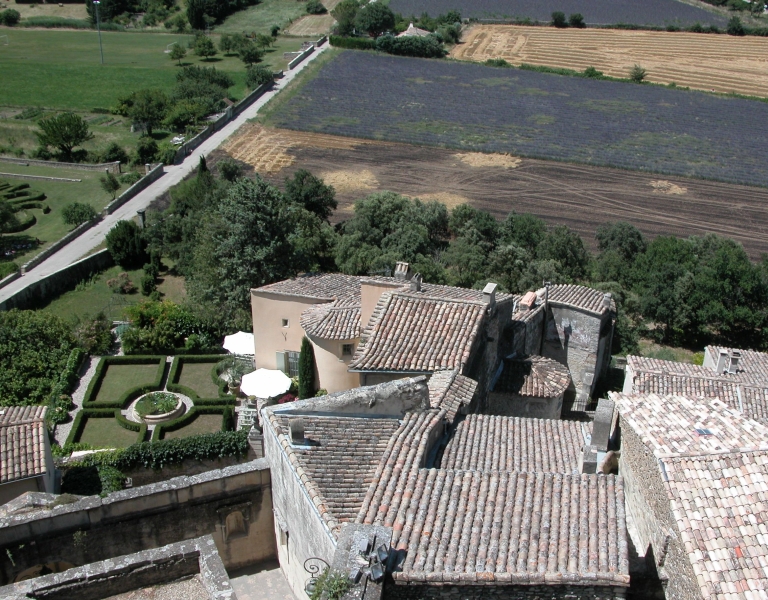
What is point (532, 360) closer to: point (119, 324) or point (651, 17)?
point (119, 324)

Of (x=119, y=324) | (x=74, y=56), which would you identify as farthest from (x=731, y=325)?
(x=74, y=56)

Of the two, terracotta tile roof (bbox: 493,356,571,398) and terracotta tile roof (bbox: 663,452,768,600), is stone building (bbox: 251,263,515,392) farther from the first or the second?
terracotta tile roof (bbox: 663,452,768,600)

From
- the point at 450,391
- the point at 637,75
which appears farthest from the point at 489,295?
the point at 637,75

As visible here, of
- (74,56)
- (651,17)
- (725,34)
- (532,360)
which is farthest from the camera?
(651,17)

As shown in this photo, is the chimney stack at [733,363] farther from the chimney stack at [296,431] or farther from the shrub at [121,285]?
the shrub at [121,285]

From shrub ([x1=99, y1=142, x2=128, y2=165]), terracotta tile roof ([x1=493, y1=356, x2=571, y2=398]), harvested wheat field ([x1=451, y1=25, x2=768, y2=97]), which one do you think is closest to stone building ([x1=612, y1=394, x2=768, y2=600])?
terracotta tile roof ([x1=493, y1=356, x2=571, y2=398])

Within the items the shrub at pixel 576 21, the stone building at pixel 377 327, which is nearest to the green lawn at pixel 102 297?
the stone building at pixel 377 327

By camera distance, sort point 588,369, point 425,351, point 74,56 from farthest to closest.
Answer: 1. point 74,56
2. point 588,369
3. point 425,351

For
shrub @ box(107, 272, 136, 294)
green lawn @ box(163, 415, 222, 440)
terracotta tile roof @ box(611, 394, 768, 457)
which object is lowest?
shrub @ box(107, 272, 136, 294)
